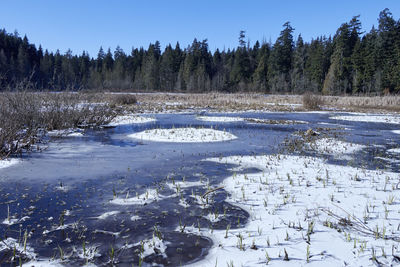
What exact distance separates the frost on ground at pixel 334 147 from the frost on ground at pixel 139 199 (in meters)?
7.09

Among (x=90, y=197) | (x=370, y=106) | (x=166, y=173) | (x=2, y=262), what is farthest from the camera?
(x=370, y=106)

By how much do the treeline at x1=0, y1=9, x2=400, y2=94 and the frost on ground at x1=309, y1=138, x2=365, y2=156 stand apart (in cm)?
4177

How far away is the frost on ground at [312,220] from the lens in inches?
141

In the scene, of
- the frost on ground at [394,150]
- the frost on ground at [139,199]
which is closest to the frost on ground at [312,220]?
the frost on ground at [139,199]

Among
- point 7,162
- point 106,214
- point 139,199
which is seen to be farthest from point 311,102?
point 106,214

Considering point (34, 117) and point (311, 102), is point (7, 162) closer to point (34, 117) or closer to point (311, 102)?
point (34, 117)

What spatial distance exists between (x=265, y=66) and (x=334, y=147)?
6869 centimetres

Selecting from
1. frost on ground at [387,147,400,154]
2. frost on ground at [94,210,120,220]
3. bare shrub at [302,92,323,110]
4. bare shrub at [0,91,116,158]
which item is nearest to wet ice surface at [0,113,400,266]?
frost on ground at [94,210,120,220]

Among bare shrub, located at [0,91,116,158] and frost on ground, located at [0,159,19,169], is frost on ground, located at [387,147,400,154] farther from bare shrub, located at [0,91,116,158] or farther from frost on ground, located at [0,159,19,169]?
bare shrub, located at [0,91,116,158]

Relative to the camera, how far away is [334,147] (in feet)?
36.7

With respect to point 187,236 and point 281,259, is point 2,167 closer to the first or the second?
point 187,236

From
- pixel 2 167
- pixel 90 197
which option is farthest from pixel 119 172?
pixel 2 167

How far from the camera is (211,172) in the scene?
25.5ft

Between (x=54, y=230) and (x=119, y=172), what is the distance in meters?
3.33
